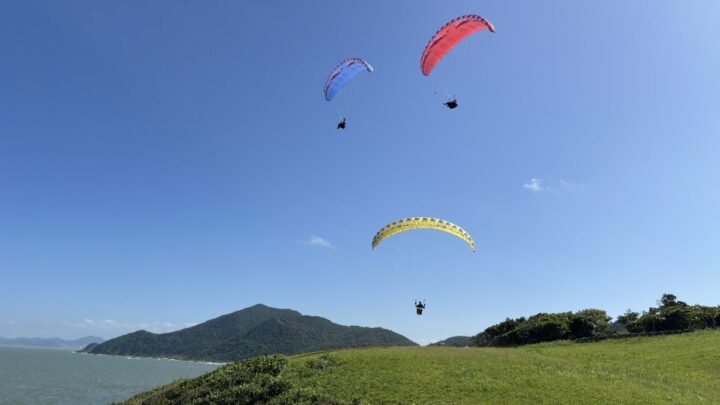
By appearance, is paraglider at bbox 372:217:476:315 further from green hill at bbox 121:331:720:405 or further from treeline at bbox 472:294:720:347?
treeline at bbox 472:294:720:347

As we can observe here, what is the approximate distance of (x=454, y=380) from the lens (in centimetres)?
2700

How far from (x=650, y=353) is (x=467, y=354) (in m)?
17.8

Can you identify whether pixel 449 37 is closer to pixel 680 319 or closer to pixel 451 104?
pixel 451 104

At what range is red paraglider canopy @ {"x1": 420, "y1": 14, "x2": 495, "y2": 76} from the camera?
92.9 feet

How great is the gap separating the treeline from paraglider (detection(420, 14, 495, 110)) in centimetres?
3697

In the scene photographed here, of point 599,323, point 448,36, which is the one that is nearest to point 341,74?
point 448,36

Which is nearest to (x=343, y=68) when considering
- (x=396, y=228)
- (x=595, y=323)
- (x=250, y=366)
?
(x=396, y=228)

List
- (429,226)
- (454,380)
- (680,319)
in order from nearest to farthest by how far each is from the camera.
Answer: (454,380), (429,226), (680,319)

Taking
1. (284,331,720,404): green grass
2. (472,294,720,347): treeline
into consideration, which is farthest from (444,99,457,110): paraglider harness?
(472,294,720,347): treeline

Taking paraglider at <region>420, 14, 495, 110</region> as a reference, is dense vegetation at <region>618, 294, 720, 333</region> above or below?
below

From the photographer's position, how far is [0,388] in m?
69.2

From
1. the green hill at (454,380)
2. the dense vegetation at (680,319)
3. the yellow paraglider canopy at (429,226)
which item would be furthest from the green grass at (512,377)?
the dense vegetation at (680,319)

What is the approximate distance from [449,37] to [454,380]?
65.8ft

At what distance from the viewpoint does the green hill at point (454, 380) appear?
24484mm
